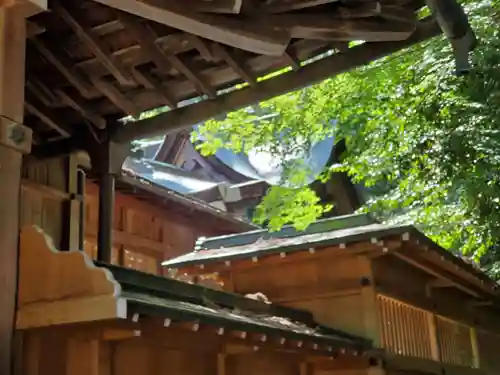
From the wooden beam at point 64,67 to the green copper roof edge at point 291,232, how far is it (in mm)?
4015

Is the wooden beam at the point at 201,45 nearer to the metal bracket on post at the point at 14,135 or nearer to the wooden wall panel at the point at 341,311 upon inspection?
the metal bracket on post at the point at 14,135

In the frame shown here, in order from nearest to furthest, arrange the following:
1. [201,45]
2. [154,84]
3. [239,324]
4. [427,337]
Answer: [239,324] → [201,45] → [154,84] → [427,337]

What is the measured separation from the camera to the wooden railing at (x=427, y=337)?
8602 mm

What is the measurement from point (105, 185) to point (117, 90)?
3.06ft

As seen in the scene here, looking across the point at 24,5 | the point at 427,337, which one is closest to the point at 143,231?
the point at 427,337

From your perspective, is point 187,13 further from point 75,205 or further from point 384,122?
point 384,122

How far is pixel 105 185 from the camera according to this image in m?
6.75

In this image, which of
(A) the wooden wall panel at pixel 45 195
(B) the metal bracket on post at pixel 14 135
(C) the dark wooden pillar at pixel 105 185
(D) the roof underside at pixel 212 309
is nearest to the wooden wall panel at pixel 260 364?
(D) the roof underside at pixel 212 309

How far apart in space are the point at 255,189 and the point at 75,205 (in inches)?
357

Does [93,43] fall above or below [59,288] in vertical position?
above

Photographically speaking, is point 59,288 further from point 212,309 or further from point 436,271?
point 436,271

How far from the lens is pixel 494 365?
12828 millimetres

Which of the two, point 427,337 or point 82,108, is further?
point 427,337

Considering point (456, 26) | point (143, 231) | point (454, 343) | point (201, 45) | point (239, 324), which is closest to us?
point (239, 324)
